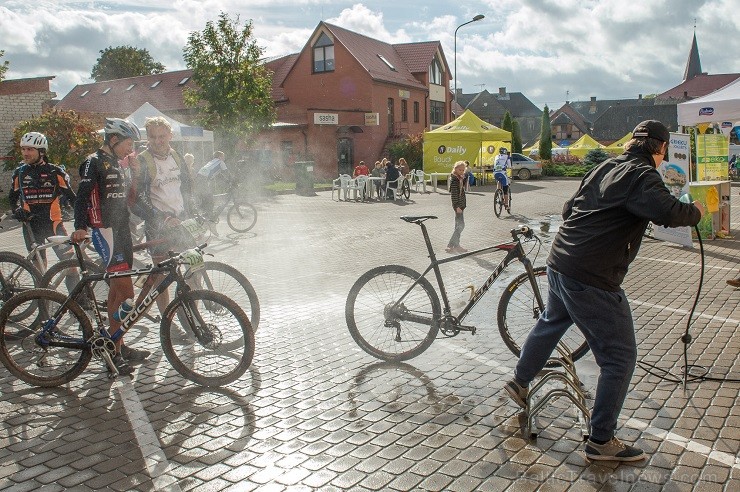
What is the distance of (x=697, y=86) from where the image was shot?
97125 millimetres

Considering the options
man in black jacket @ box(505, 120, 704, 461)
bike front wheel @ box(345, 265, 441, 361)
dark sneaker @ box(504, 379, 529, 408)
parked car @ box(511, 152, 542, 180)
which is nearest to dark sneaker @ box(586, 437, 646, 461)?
man in black jacket @ box(505, 120, 704, 461)

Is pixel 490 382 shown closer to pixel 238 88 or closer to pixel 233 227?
pixel 233 227

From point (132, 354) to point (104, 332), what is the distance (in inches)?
17.9

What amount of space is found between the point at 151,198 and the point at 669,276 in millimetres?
6690

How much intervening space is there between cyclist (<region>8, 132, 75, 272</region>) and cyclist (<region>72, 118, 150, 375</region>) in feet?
5.70

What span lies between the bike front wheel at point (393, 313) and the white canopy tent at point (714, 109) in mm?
9785

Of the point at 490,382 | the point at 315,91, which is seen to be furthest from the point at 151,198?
the point at 315,91

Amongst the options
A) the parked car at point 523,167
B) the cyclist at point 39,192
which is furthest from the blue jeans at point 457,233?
the parked car at point 523,167

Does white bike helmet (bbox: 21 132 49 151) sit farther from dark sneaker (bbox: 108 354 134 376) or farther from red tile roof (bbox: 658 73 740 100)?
red tile roof (bbox: 658 73 740 100)

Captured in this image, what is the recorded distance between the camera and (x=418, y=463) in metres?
3.76

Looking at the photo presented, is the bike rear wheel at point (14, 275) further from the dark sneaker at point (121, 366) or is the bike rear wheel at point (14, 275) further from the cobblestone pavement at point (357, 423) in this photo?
the dark sneaker at point (121, 366)

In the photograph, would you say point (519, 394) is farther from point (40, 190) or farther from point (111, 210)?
point (40, 190)

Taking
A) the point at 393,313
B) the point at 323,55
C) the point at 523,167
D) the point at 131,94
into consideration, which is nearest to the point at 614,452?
the point at 393,313

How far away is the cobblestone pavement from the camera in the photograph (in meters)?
3.62
